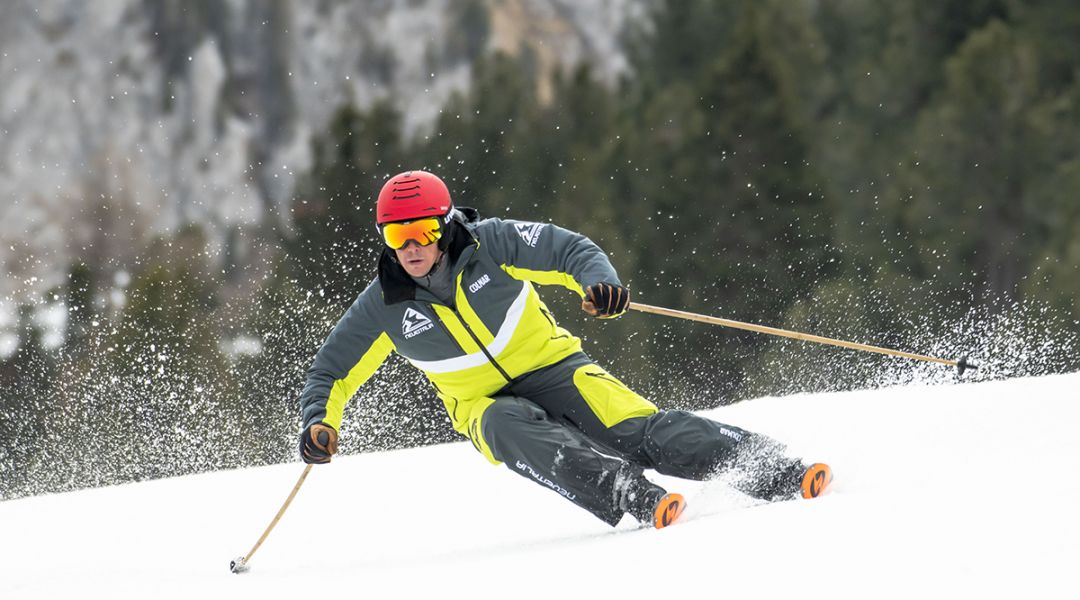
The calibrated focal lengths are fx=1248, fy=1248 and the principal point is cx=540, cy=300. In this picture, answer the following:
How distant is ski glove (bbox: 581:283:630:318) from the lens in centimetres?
403

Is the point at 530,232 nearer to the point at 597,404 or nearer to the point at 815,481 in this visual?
the point at 597,404

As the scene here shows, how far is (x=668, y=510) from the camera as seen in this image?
3.85 m

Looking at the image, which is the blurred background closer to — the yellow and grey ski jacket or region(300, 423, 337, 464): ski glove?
the yellow and grey ski jacket

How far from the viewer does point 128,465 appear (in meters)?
21.0

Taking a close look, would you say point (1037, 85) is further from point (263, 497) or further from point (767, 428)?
point (263, 497)

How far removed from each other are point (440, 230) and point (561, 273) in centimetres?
46

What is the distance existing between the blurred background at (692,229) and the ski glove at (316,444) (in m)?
7.02

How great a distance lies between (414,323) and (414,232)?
36 centimetres

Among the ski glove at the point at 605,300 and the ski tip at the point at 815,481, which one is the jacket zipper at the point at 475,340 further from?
the ski tip at the point at 815,481

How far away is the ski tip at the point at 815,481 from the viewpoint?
392 cm

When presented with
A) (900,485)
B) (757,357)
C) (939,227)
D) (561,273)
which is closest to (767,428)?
(561,273)

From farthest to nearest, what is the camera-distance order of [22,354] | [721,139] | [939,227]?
1. [22,354]
2. [721,139]
3. [939,227]

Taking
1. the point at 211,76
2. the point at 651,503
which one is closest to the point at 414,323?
the point at 651,503

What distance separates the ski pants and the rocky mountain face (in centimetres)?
9151
